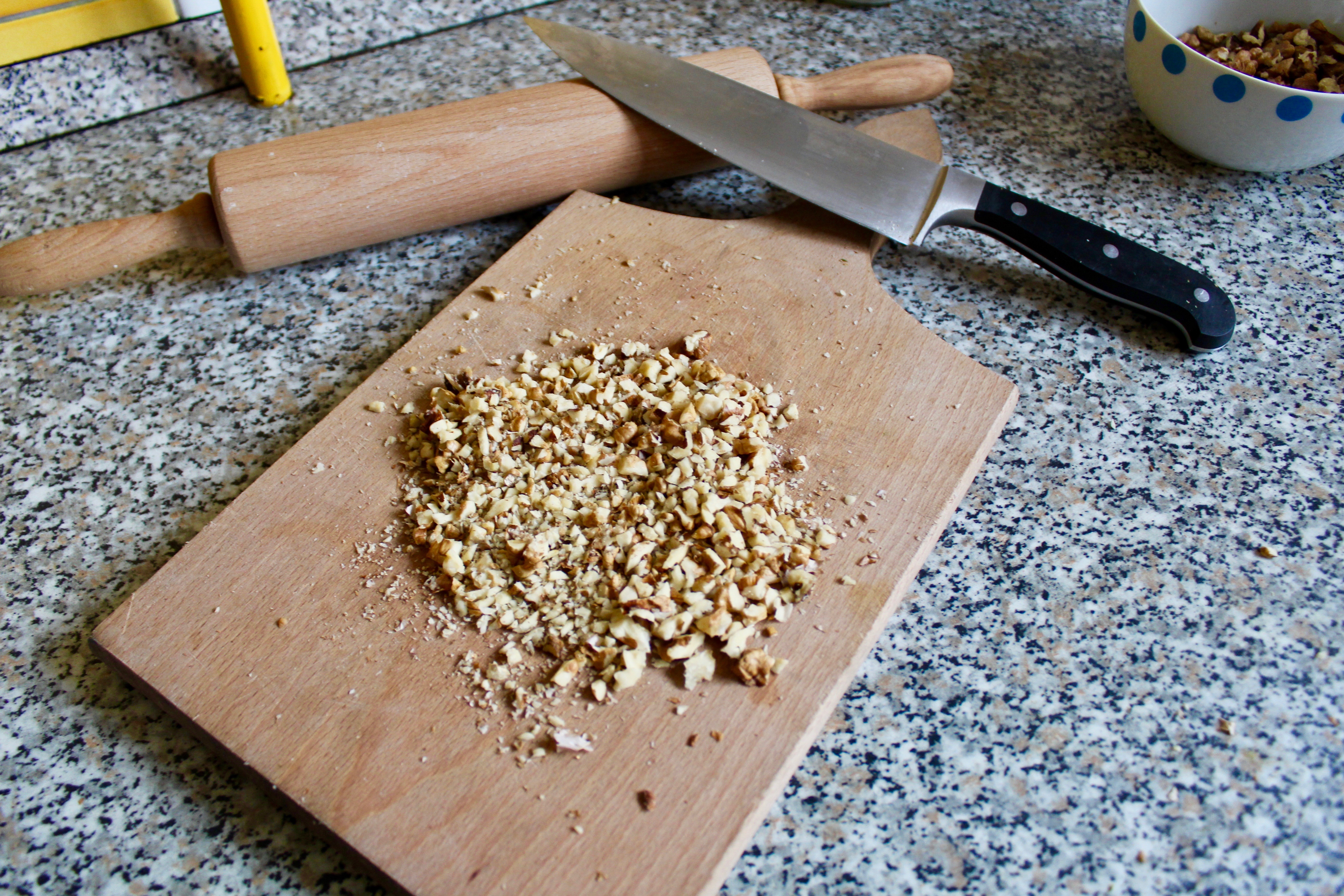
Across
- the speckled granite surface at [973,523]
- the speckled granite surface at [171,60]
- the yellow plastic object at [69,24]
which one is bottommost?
the speckled granite surface at [973,523]

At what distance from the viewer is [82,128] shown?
1146 millimetres

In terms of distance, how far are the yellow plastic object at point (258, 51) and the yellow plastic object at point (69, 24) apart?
87 mm

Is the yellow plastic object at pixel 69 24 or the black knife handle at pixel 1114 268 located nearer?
the black knife handle at pixel 1114 268

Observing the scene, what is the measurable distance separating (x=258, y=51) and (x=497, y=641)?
88 cm

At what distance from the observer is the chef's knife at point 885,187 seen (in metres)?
0.91

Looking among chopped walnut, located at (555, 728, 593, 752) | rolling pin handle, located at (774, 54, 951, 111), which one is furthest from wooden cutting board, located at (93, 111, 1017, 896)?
rolling pin handle, located at (774, 54, 951, 111)

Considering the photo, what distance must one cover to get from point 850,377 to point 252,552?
534 mm

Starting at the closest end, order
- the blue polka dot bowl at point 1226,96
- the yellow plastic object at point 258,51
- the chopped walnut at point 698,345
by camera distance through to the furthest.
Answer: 1. the chopped walnut at point 698,345
2. the blue polka dot bowl at point 1226,96
3. the yellow plastic object at point 258,51

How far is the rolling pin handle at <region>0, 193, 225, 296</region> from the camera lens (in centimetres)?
90

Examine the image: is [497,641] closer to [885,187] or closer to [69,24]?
[885,187]

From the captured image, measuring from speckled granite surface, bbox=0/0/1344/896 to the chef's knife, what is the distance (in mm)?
53

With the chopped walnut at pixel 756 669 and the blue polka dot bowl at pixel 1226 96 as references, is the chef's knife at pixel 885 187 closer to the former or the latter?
the blue polka dot bowl at pixel 1226 96

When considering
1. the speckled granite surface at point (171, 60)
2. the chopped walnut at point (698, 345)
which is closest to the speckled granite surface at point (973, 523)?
the speckled granite surface at point (171, 60)

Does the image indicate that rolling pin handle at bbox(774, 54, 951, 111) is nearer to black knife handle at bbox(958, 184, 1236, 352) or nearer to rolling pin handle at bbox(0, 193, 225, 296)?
black knife handle at bbox(958, 184, 1236, 352)
